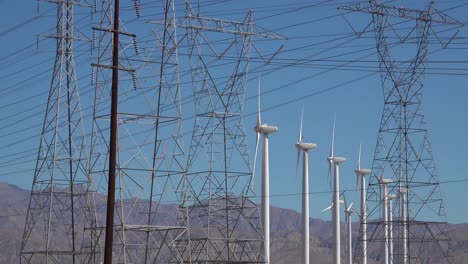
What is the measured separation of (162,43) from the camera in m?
56.2

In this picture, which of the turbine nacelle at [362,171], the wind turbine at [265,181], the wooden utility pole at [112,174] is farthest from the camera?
the turbine nacelle at [362,171]

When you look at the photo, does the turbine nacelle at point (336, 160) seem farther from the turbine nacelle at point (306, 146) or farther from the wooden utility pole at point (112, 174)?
the wooden utility pole at point (112, 174)

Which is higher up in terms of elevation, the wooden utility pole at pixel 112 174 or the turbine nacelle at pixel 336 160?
the turbine nacelle at pixel 336 160

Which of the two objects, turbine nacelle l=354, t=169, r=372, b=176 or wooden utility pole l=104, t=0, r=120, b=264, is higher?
turbine nacelle l=354, t=169, r=372, b=176

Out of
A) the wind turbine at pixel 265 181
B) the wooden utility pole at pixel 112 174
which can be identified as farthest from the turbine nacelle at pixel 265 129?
the wooden utility pole at pixel 112 174

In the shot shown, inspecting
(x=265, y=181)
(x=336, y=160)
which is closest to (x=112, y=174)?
(x=265, y=181)

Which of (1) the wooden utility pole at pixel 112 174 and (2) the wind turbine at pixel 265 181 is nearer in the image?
(1) the wooden utility pole at pixel 112 174

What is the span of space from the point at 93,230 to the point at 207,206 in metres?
13.9

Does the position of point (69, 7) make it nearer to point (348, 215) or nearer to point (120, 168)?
point (120, 168)

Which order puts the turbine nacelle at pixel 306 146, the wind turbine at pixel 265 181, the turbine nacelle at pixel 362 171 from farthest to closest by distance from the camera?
the turbine nacelle at pixel 362 171, the turbine nacelle at pixel 306 146, the wind turbine at pixel 265 181

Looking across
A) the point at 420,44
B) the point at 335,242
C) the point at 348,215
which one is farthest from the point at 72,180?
the point at 348,215

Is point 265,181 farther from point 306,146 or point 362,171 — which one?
point 362,171

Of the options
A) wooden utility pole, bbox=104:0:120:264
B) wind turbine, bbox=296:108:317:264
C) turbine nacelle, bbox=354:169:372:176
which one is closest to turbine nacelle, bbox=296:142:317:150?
wind turbine, bbox=296:108:317:264

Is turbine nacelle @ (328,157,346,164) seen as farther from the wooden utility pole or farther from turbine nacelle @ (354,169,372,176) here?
the wooden utility pole
